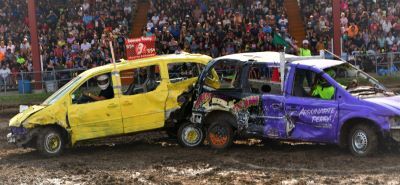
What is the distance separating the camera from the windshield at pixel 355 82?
10133mm

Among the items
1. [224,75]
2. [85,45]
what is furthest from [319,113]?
[85,45]

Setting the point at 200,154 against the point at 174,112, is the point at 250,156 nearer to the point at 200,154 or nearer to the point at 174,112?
the point at 200,154

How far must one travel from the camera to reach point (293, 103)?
10430mm

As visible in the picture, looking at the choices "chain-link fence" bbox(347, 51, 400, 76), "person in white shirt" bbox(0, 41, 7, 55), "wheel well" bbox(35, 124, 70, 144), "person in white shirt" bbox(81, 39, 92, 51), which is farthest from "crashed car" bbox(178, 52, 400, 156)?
"person in white shirt" bbox(0, 41, 7, 55)

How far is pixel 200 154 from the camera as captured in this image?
1110 centimetres

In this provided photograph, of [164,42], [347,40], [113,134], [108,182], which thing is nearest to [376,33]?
[347,40]

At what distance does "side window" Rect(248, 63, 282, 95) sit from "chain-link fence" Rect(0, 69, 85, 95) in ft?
34.1

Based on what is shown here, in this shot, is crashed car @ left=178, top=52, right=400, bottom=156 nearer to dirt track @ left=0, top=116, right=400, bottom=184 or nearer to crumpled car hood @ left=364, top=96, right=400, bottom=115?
crumpled car hood @ left=364, top=96, right=400, bottom=115

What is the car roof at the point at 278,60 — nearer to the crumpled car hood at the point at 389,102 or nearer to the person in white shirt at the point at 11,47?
the crumpled car hood at the point at 389,102

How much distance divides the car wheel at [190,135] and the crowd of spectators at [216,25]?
9.43 metres

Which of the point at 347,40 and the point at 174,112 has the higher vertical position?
the point at 347,40

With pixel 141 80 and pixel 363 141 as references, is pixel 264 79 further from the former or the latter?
pixel 141 80

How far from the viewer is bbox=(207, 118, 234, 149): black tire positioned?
11367mm

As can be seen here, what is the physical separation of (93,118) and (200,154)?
2.26 metres
